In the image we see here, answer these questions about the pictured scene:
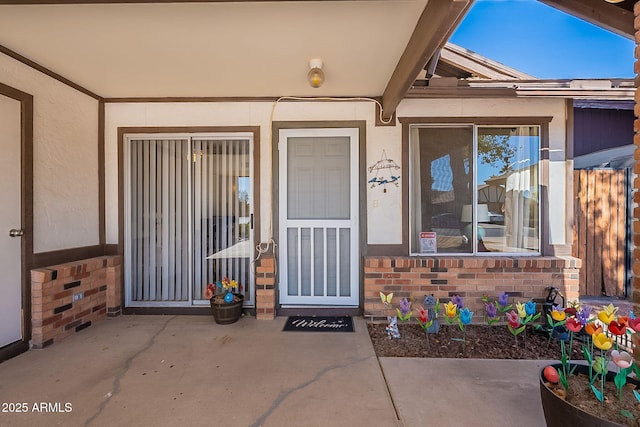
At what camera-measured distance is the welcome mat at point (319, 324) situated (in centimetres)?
320

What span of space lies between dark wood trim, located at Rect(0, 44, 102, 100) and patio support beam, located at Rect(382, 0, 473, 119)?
3240mm

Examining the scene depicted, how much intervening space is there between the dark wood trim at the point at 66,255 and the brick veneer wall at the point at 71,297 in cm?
7

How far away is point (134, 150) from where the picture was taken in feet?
12.2

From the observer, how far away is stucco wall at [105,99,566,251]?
3469 millimetres

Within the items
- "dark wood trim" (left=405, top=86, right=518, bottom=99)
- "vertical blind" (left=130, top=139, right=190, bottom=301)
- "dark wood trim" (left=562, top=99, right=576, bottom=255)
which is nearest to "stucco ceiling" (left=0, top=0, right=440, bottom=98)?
"dark wood trim" (left=405, top=86, right=518, bottom=99)

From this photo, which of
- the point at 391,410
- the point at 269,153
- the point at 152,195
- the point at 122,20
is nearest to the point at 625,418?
the point at 391,410

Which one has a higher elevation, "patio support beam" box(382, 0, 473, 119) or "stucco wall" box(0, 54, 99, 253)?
"patio support beam" box(382, 0, 473, 119)

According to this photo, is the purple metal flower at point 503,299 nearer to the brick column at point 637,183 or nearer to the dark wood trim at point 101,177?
the brick column at point 637,183

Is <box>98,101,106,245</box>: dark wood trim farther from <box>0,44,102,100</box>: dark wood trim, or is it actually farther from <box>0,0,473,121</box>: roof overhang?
<box>0,0,473,121</box>: roof overhang

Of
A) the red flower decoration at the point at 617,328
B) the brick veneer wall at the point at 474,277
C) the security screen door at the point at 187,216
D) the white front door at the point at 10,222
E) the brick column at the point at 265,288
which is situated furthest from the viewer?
the security screen door at the point at 187,216

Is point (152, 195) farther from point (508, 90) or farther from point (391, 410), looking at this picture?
point (508, 90)

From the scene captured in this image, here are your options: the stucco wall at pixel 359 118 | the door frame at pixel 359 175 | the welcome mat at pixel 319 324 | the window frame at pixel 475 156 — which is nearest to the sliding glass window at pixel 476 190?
the window frame at pixel 475 156

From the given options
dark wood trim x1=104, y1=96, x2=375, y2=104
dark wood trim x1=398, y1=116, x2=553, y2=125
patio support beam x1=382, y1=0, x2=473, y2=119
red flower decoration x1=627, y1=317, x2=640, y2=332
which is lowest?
red flower decoration x1=627, y1=317, x2=640, y2=332

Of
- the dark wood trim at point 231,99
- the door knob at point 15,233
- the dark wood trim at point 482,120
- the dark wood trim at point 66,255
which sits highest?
the dark wood trim at point 231,99
